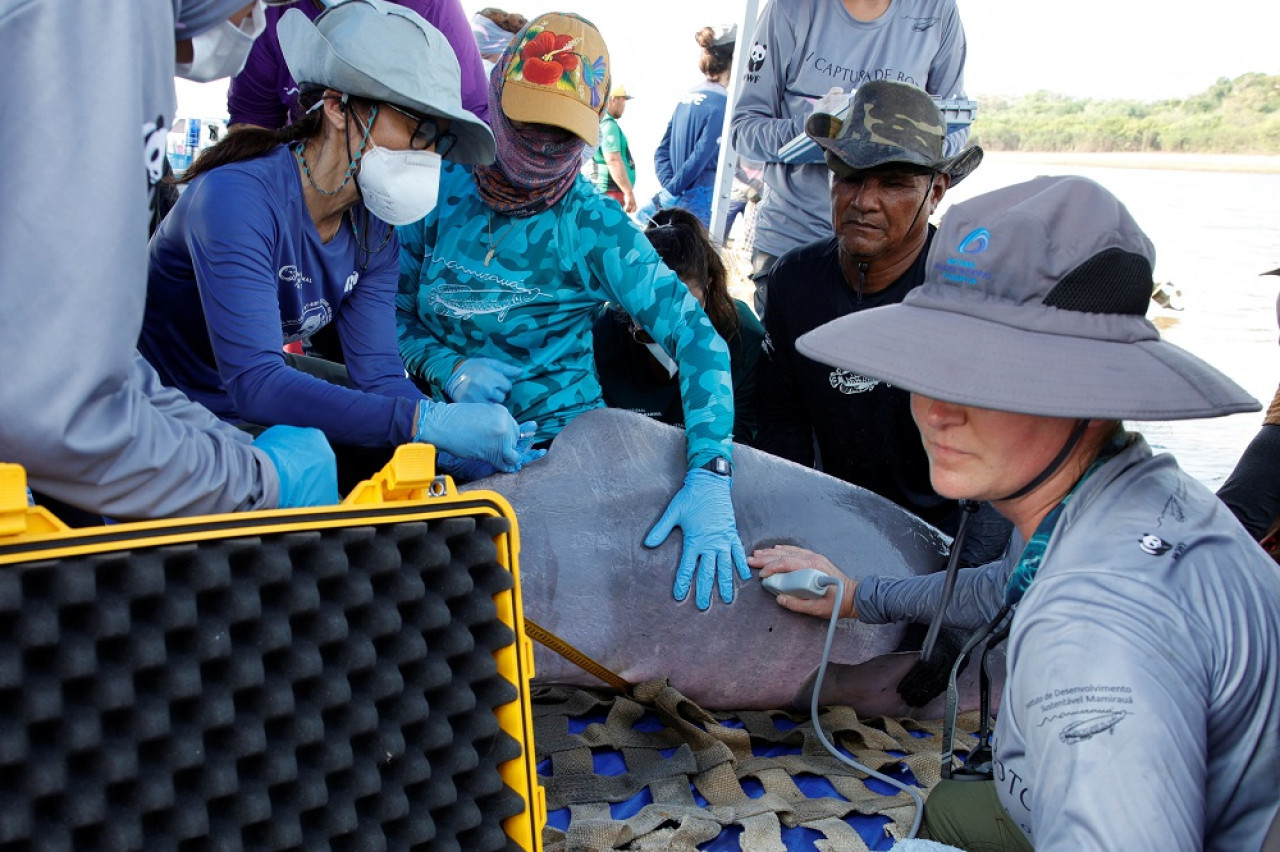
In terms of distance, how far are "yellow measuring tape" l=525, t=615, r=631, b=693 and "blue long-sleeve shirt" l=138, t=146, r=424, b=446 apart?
0.44 m

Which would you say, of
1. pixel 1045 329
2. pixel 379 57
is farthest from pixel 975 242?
pixel 379 57

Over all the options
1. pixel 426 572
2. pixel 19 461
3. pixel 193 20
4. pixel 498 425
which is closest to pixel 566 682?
pixel 498 425

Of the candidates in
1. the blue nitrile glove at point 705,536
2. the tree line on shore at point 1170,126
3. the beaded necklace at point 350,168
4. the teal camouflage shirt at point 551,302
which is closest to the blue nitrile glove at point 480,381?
the teal camouflage shirt at point 551,302

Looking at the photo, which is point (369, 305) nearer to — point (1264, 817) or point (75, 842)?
point (75, 842)

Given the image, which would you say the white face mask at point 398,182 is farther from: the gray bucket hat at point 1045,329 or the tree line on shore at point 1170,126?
the tree line on shore at point 1170,126

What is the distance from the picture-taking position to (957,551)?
160cm

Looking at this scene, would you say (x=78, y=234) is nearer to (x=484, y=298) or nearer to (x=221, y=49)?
(x=221, y=49)

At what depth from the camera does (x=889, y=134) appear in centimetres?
255

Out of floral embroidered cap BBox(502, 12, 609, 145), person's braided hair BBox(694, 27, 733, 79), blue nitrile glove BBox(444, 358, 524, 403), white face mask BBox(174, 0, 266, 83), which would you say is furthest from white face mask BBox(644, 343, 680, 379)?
person's braided hair BBox(694, 27, 733, 79)

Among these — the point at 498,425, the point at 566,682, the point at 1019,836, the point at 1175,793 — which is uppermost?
the point at 1175,793

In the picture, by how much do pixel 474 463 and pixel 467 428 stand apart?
227mm

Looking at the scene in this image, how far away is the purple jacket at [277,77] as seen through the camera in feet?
8.75

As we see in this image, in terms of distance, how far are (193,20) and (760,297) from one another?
8.26 feet

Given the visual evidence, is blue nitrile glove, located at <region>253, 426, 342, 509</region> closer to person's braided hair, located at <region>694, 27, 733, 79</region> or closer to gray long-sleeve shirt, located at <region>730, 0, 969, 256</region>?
gray long-sleeve shirt, located at <region>730, 0, 969, 256</region>
